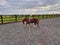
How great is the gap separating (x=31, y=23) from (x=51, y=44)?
14301 millimetres

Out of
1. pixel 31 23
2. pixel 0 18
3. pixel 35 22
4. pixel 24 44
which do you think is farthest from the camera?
pixel 0 18

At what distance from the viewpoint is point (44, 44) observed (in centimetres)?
918

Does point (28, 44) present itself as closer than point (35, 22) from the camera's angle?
Yes

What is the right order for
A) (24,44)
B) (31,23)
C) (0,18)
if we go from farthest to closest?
(0,18)
(31,23)
(24,44)

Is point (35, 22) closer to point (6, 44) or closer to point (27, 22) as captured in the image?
point (27, 22)

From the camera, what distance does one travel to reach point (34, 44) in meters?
9.19

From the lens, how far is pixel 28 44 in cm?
921

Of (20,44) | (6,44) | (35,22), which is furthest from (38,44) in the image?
(35,22)

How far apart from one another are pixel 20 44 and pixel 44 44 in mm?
1174

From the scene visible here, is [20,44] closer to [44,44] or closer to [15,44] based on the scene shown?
[15,44]

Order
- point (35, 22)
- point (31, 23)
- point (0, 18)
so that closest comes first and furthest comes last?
point (35, 22)
point (31, 23)
point (0, 18)

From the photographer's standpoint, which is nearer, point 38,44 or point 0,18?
point 38,44

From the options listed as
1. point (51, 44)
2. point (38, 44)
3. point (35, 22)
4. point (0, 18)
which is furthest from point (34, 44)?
point (0, 18)

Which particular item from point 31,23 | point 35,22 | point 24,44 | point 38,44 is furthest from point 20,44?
point 31,23
